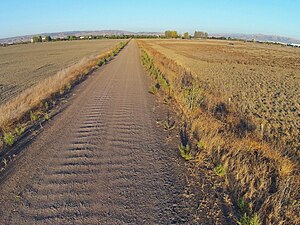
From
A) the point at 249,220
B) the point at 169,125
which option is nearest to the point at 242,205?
the point at 249,220

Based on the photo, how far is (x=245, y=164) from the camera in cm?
462

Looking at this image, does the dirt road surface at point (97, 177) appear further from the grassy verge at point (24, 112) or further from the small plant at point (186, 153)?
the grassy verge at point (24, 112)

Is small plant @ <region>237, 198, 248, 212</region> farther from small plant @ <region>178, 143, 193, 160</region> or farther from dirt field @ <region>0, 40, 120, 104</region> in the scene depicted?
dirt field @ <region>0, 40, 120, 104</region>

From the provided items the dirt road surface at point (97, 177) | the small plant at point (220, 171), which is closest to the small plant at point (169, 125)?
the dirt road surface at point (97, 177)

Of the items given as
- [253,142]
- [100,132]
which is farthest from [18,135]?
[253,142]

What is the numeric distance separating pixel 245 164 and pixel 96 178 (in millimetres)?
2923

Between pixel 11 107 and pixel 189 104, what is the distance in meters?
6.70

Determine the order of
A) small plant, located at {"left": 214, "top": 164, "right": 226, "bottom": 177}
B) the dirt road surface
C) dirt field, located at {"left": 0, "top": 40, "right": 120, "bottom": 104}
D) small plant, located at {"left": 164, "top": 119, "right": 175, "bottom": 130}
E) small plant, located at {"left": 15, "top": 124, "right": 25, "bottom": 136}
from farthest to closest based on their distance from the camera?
dirt field, located at {"left": 0, "top": 40, "right": 120, "bottom": 104} < small plant, located at {"left": 164, "top": 119, "right": 175, "bottom": 130} < small plant, located at {"left": 15, "top": 124, "right": 25, "bottom": 136} < small plant, located at {"left": 214, "top": 164, "right": 226, "bottom": 177} < the dirt road surface

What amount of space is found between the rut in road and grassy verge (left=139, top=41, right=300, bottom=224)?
822 millimetres

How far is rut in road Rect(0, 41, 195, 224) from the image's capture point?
3.40 metres

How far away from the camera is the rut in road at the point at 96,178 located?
340cm

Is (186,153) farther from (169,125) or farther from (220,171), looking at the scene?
(169,125)

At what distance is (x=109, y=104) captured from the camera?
375 inches

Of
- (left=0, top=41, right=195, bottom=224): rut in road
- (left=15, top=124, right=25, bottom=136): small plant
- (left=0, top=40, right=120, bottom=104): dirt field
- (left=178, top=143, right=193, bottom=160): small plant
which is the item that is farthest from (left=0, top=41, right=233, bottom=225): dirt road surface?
(left=0, top=40, right=120, bottom=104): dirt field
